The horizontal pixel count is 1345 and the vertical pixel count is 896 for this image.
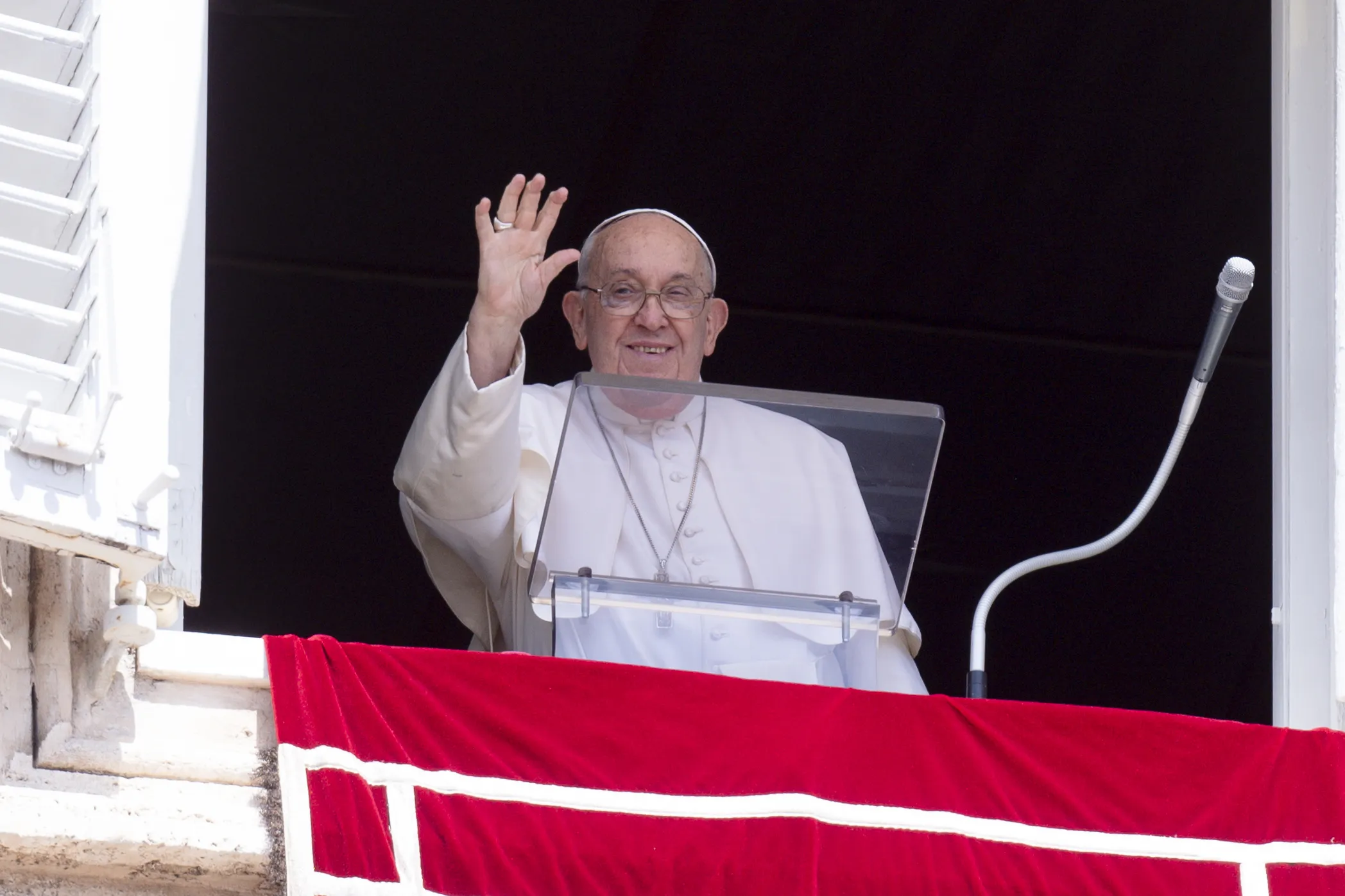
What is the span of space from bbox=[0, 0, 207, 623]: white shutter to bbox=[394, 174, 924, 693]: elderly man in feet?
1.71

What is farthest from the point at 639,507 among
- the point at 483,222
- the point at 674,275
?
the point at 674,275

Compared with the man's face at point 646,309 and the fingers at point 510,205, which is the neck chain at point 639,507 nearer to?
the fingers at point 510,205

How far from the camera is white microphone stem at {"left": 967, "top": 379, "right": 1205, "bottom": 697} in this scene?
3814 millimetres

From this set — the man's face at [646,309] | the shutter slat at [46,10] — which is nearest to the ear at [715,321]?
the man's face at [646,309]

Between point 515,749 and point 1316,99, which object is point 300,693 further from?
point 1316,99

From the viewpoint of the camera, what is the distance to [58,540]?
9.67 feet

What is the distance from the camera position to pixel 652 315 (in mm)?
4535

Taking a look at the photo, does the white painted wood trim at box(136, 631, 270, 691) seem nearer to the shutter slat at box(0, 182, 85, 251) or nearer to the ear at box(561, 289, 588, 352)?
the shutter slat at box(0, 182, 85, 251)

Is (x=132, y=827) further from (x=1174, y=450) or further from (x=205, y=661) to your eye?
(x=1174, y=450)

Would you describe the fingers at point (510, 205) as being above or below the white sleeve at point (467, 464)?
above

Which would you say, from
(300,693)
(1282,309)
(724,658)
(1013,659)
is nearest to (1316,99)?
(1282,309)

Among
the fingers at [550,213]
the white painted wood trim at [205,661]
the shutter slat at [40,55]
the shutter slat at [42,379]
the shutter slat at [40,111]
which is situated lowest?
the white painted wood trim at [205,661]

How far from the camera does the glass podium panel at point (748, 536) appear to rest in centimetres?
351

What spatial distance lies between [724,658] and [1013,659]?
13.1ft
